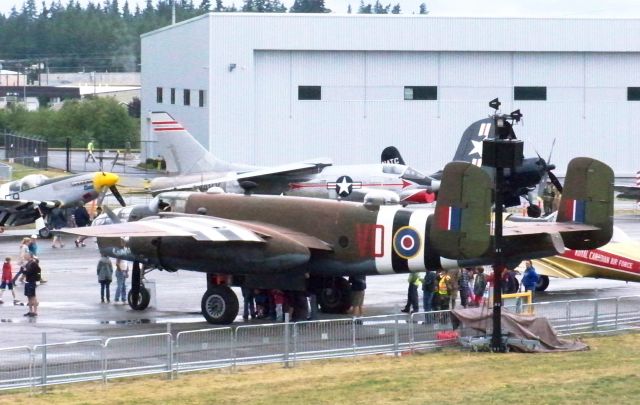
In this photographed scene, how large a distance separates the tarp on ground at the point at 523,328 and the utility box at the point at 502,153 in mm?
2858

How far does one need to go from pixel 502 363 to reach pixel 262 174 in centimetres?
2868

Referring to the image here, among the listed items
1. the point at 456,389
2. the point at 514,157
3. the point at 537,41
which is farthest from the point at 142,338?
the point at 537,41

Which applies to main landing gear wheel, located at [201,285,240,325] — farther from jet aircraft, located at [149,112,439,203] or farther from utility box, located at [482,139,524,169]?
jet aircraft, located at [149,112,439,203]

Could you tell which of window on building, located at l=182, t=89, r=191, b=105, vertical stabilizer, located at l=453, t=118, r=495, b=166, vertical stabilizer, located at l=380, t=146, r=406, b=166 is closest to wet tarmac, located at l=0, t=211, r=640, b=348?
vertical stabilizer, located at l=453, t=118, r=495, b=166

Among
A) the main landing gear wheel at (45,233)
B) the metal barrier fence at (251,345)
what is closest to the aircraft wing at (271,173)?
the main landing gear wheel at (45,233)

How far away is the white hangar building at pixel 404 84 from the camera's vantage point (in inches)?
2687

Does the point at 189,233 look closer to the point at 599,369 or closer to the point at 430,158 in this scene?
the point at 599,369

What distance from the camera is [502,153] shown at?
23016mm

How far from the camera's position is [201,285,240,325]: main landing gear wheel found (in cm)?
2730

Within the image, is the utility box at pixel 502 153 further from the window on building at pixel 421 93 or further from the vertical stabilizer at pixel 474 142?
the window on building at pixel 421 93

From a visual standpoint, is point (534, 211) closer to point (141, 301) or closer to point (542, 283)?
point (542, 283)

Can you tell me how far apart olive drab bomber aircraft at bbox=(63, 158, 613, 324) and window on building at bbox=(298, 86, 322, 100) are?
4028cm

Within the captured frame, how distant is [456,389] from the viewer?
19.3 metres

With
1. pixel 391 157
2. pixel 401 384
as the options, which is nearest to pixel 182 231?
pixel 401 384
